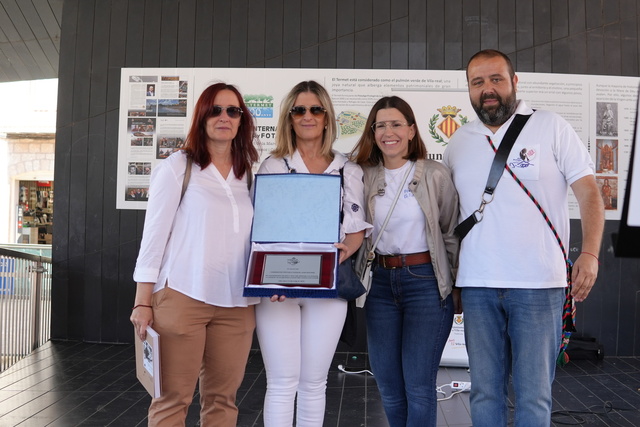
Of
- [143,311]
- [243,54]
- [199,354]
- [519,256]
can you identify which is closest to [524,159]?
[519,256]

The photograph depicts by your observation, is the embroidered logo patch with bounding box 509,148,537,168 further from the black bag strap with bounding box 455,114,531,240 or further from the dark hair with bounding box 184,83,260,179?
the dark hair with bounding box 184,83,260,179

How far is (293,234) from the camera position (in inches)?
91.0

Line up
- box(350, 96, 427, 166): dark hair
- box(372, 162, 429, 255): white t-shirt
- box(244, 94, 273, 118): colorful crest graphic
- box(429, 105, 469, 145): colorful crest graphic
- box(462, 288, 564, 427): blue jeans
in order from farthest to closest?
box(244, 94, 273, 118): colorful crest graphic, box(429, 105, 469, 145): colorful crest graphic, box(350, 96, 427, 166): dark hair, box(372, 162, 429, 255): white t-shirt, box(462, 288, 564, 427): blue jeans

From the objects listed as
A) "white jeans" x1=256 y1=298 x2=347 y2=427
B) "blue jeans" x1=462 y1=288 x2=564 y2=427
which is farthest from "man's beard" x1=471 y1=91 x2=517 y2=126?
"white jeans" x1=256 y1=298 x2=347 y2=427

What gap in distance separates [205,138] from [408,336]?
1.18 metres

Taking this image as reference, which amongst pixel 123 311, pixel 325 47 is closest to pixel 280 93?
pixel 325 47

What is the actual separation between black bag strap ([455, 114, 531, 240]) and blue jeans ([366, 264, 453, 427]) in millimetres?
256

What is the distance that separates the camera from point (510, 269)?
2193 mm

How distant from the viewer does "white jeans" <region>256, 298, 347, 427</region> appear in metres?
2.30

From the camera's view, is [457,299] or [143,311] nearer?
[143,311]

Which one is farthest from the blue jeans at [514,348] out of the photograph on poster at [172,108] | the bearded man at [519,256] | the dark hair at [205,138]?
the photograph on poster at [172,108]

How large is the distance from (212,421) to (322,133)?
130cm

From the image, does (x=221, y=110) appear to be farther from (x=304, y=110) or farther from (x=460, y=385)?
(x=460, y=385)

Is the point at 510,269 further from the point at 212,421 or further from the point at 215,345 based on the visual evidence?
the point at 212,421
